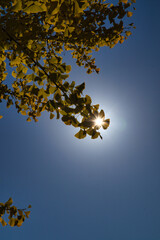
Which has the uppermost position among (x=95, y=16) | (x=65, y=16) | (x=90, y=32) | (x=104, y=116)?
(x=95, y=16)

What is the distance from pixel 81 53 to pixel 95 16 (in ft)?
2.65

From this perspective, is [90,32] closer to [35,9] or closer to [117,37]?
[117,37]

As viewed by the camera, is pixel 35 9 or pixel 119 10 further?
pixel 119 10

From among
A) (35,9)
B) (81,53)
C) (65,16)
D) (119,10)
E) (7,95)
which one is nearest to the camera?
(35,9)

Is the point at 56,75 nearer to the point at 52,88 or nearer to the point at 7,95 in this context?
the point at 52,88

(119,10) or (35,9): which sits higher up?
(119,10)

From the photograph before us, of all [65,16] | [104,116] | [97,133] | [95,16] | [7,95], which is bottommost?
[97,133]

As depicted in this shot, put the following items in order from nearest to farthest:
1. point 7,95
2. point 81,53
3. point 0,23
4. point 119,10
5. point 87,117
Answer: point 0,23
point 87,117
point 119,10
point 7,95
point 81,53

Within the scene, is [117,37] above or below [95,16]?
above

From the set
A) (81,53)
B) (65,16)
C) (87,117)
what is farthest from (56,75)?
(81,53)

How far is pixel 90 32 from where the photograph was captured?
6.77 ft

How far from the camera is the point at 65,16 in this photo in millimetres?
1258

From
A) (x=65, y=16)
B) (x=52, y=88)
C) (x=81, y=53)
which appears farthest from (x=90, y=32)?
(x=52, y=88)

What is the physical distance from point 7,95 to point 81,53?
1.60m
